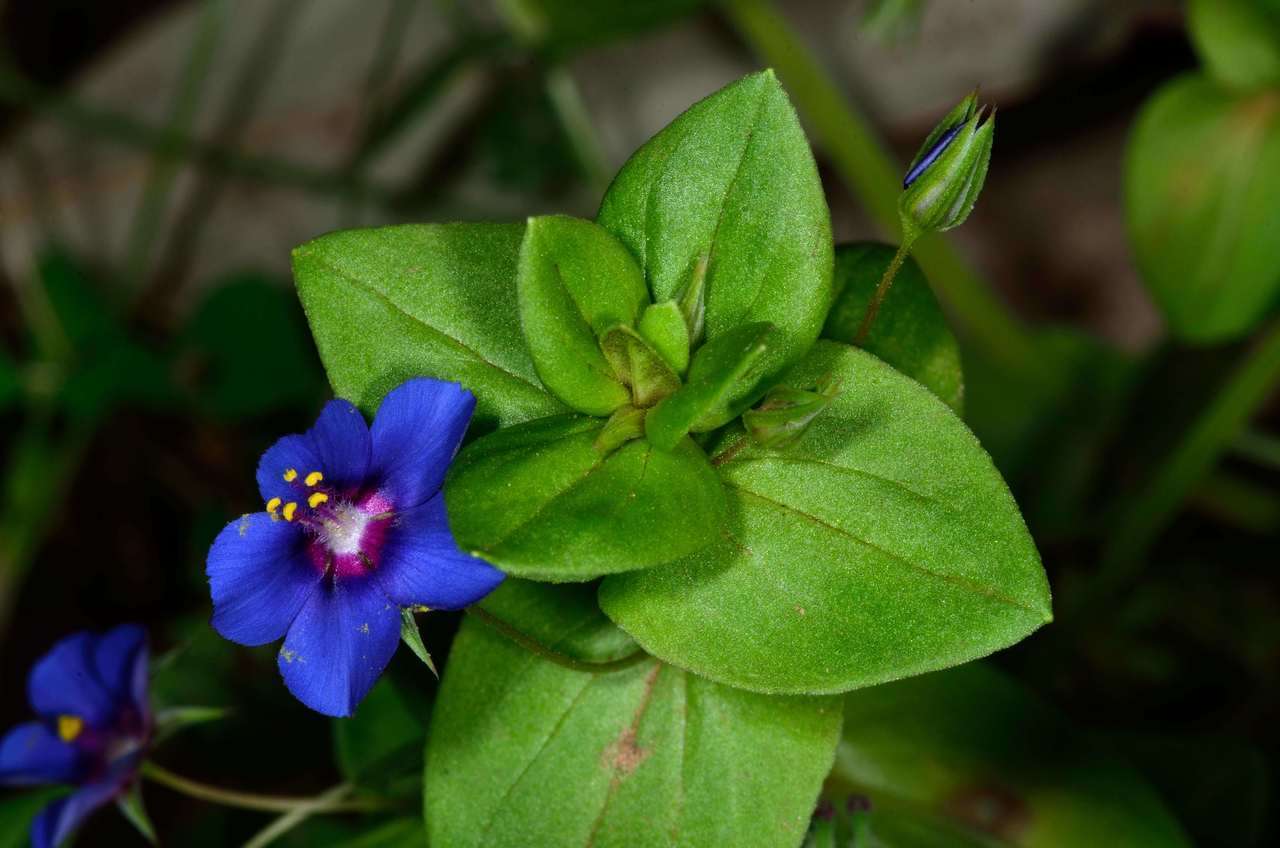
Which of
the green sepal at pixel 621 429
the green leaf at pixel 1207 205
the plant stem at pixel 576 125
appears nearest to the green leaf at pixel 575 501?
the green sepal at pixel 621 429

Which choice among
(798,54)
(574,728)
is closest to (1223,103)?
(798,54)

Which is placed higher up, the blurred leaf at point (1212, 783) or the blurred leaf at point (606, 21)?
the blurred leaf at point (606, 21)

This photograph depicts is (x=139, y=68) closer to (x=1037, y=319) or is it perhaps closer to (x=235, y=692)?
(x=235, y=692)

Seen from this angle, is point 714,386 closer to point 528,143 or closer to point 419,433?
point 419,433

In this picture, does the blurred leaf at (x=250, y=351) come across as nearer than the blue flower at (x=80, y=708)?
No

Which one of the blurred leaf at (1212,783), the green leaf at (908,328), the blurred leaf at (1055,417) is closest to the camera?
the green leaf at (908,328)

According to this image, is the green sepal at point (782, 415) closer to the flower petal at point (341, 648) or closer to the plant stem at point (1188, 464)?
the flower petal at point (341, 648)

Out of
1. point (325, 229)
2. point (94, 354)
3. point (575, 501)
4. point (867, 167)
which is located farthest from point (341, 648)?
point (325, 229)
